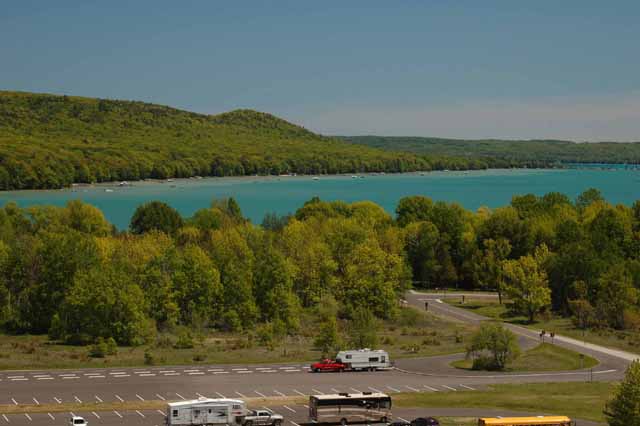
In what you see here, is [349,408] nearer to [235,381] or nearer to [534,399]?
[534,399]

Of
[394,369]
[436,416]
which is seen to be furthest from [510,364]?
[436,416]

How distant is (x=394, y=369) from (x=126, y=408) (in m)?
19.8

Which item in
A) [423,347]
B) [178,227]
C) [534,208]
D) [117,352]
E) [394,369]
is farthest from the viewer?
[534,208]

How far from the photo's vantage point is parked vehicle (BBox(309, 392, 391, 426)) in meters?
44.2

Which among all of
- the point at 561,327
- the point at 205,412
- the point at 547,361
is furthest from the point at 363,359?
the point at 561,327

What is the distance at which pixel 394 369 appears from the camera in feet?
198

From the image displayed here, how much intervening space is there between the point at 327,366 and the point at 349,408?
564 inches

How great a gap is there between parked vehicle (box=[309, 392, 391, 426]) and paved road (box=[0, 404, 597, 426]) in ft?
2.69

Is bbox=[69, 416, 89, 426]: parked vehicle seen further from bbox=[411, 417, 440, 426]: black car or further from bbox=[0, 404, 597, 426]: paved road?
bbox=[411, 417, 440, 426]: black car

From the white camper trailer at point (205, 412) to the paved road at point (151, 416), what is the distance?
1.53 meters

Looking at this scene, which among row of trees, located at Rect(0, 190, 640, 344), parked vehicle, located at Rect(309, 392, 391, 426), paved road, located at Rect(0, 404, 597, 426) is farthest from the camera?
row of trees, located at Rect(0, 190, 640, 344)

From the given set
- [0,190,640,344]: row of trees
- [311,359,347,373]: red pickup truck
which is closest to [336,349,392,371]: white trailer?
[311,359,347,373]: red pickup truck

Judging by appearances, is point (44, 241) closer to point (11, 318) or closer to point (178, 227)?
point (11, 318)

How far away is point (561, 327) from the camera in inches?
3194
